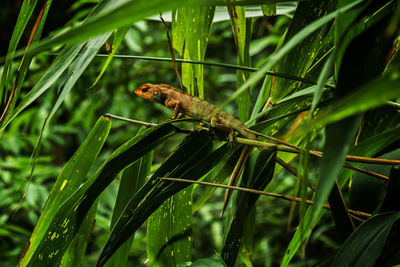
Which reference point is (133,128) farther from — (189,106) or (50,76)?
(50,76)

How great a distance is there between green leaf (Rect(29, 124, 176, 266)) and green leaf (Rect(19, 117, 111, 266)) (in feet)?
0.21

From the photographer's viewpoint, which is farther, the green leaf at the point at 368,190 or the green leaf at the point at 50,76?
the green leaf at the point at 368,190

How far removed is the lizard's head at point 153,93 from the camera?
48.7 inches

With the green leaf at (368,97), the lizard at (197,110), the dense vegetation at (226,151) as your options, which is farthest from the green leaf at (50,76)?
the green leaf at (368,97)

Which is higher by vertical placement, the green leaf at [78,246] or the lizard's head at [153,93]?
the lizard's head at [153,93]

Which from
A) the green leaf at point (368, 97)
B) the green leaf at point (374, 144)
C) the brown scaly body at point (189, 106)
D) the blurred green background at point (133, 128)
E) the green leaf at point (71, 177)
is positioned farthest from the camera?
the blurred green background at point (133, 128)

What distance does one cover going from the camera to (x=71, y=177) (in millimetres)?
830


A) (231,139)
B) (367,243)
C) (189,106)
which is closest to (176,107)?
(189,106)

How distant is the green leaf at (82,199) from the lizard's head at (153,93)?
0.47 m

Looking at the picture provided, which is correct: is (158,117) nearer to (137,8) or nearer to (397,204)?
(397,204)

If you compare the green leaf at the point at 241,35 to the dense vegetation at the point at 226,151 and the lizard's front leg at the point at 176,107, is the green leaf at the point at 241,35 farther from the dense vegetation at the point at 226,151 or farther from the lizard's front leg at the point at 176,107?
the lizard's front leg at the point at 176,107

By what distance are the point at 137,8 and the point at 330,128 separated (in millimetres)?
204

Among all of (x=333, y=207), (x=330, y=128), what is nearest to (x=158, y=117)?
(x=333, y=207)

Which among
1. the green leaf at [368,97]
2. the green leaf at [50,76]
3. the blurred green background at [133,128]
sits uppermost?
the green leaf at [368,97]
